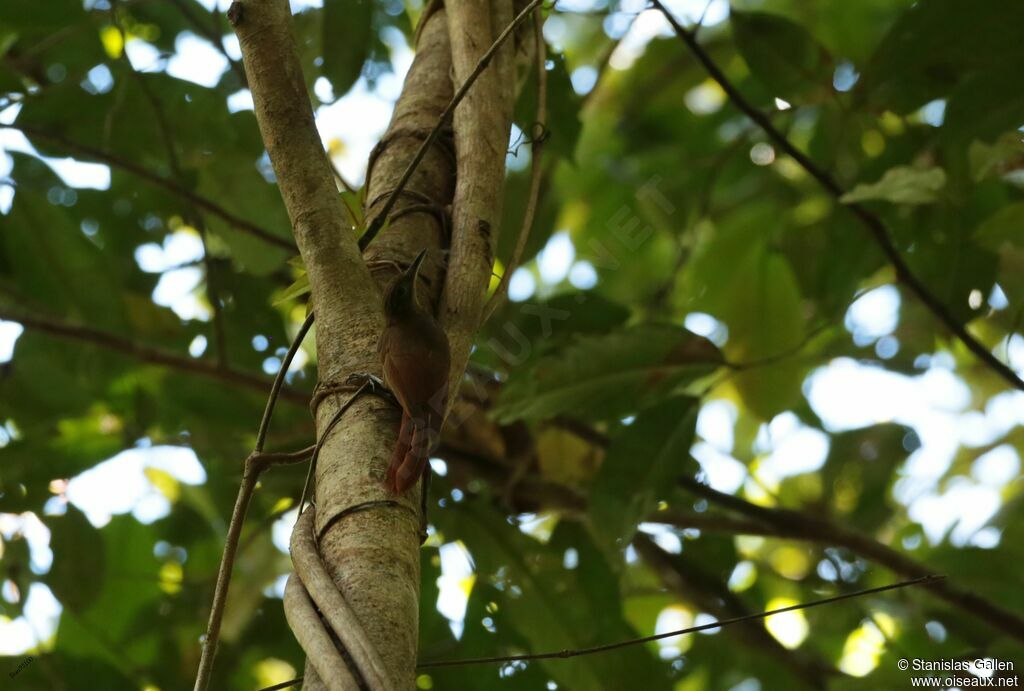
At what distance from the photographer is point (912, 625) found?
3176 millimetres

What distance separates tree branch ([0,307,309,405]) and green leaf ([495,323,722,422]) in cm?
61

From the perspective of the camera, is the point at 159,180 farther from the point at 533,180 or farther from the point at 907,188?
the point at 907,188

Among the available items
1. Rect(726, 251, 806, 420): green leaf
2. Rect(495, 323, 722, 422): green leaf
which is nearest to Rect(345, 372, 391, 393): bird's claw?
Rect(495, 323, 722, 422): green leaf

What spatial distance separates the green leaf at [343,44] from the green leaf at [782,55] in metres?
0.93

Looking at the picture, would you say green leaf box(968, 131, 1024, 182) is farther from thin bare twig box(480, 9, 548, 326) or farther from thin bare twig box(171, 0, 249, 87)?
thin bare twig box(171, 0, 249, 87)

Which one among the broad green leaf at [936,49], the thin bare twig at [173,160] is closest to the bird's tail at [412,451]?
the thin bare twig at [173,160]

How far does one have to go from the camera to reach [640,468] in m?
2.51

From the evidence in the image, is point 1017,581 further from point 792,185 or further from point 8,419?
point 8,419

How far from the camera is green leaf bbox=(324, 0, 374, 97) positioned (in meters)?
2.61

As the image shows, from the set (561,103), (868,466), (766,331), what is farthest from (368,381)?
(868,466)

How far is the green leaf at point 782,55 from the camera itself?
2684mm

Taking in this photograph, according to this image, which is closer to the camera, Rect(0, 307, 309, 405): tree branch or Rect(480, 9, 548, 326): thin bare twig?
Rect(480, 9, 548, 326): thin bare twig

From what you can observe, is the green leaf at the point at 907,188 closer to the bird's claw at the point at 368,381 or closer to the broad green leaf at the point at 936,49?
the broad green leaf at the point at 936,49

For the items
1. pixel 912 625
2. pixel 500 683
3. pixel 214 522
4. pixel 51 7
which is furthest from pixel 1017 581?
pixel 51 7
